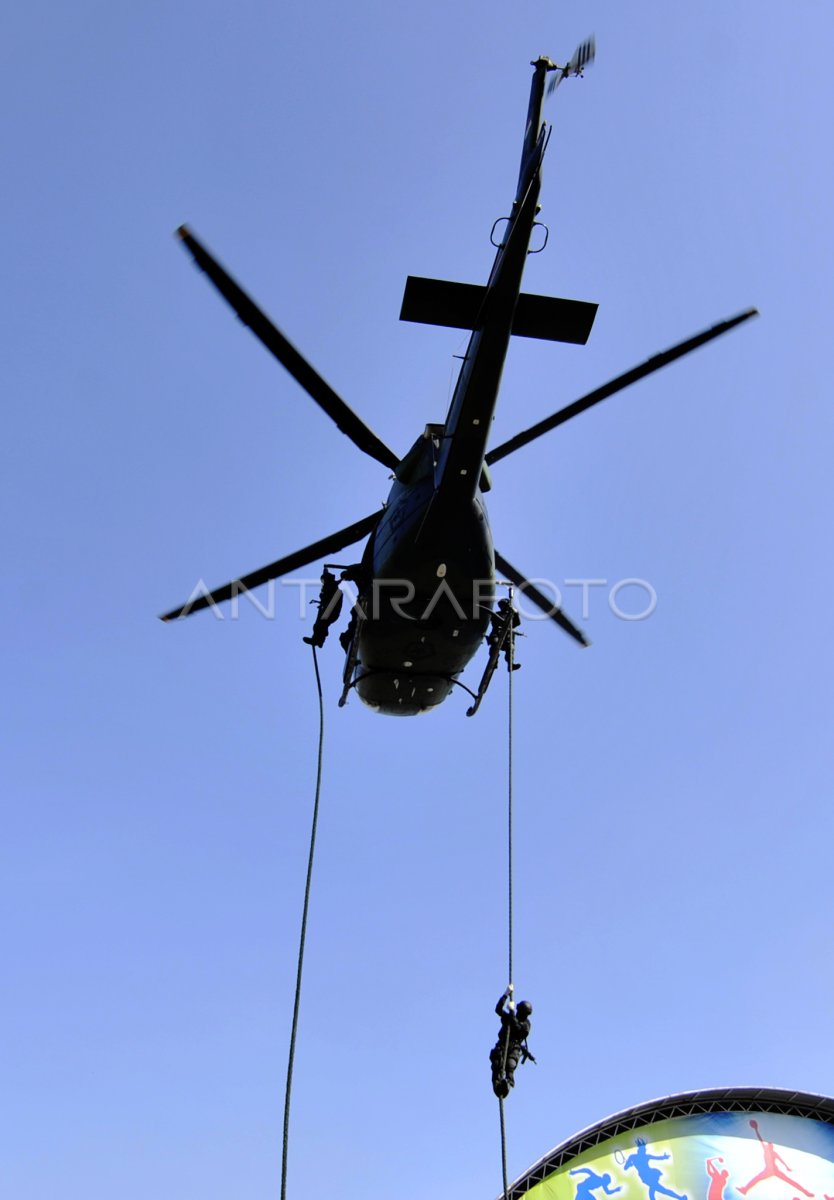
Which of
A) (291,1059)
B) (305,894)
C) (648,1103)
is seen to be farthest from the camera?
(648,1103)

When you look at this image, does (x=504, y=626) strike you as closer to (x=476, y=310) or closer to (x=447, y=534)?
(x=447, y=534)

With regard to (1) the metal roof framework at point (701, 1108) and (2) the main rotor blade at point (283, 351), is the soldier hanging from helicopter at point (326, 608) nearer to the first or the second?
(2) the main rotor blade at point (283, 351)

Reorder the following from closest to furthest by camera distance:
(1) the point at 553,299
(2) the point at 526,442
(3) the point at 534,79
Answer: (3) the point at 534,79 < (1) the point at 553,299 < (2) the point at 526,442

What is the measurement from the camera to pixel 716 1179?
23.3m

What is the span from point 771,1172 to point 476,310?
23.3m

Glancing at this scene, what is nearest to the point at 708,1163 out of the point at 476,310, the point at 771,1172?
the point at 771,1172

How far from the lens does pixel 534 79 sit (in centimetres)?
995

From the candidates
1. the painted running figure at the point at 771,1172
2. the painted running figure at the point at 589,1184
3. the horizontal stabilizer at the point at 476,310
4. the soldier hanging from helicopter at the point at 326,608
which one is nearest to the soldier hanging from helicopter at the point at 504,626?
the soldier hanging from helicopter at the point at 326,608

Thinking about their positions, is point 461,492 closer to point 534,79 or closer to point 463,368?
point 463,368

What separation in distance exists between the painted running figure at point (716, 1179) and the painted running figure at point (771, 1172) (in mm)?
447

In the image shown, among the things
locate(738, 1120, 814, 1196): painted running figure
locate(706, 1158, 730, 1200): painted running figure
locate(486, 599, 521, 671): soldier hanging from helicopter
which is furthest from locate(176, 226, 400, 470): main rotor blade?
locate(738, 1120, 814, 1196): painted running figure

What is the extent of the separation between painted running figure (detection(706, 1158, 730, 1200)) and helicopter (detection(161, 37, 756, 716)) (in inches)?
696

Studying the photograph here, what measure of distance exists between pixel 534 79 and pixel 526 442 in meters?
4.04

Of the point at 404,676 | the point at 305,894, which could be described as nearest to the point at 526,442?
the point at 404,676
